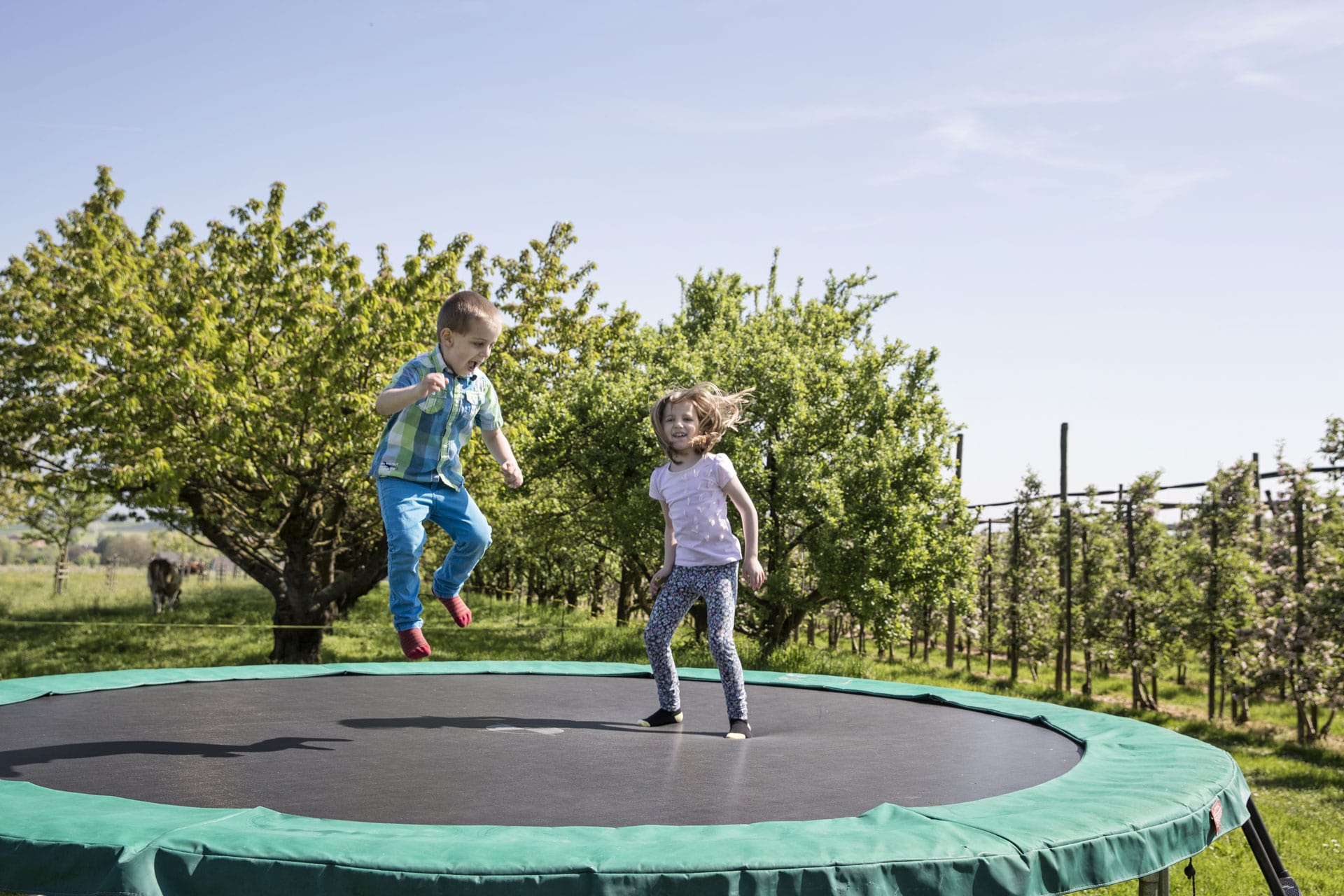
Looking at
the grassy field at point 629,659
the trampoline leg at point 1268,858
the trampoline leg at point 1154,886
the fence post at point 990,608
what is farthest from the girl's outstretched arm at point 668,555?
the fence post at point 990,608

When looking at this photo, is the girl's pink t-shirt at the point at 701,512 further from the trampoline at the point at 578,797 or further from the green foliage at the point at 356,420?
the green foliage at the point at 356,420

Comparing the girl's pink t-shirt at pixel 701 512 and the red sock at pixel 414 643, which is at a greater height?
the girl's pink t-shirt at pixel 701 512

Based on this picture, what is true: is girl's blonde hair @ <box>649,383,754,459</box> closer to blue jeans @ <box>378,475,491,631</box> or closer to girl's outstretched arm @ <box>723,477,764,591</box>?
girl's outstretched arm @ <box>723,477,764,591</box>

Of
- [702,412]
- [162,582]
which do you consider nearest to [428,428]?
[702,412]

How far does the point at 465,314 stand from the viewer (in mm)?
2471

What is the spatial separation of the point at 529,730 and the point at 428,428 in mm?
919

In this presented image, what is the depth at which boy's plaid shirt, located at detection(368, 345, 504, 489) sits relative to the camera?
98.3 inches

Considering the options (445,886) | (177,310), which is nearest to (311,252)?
(177,310)

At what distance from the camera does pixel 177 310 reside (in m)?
8.02

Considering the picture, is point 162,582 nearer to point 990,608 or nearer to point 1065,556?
point 990,608

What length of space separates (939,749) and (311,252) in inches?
314

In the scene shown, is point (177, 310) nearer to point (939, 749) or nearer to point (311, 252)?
point (311, 252)

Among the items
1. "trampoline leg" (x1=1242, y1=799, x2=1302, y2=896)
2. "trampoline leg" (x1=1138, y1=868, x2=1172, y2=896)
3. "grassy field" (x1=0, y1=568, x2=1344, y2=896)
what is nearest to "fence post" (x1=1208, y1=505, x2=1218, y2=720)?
"grassy field" (x1=0, y1=568, x2=1344, y2=896)

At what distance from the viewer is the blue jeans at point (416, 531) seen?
8.17 ft
